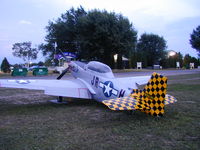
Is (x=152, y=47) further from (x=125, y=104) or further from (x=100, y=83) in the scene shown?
(x=125, y=104)

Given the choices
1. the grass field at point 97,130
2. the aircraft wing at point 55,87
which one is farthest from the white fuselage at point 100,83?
the grass field at point 97,130

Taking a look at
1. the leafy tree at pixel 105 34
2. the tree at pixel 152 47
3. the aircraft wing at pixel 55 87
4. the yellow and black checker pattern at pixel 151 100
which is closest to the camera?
the yellow and black checker pattern at pixel 151 100

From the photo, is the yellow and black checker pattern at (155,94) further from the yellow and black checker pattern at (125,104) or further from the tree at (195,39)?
the tree at (195,39)

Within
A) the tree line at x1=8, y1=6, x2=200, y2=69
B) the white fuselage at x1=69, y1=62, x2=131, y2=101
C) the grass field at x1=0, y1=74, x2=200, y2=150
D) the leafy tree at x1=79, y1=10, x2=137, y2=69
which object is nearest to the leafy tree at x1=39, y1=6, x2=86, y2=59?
the tree line at x1=8, y1=6, x2=200, y2=69

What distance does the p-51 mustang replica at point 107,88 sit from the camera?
16.8 ft

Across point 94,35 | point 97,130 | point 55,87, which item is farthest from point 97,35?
point 97,130

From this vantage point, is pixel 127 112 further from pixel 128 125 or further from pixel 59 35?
pixel 59 35

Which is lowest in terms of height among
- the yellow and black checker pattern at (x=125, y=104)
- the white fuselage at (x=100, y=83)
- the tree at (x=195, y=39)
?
the yellow and black checker pattern at (x=125, y=104)

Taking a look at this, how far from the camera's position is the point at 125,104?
500 cm

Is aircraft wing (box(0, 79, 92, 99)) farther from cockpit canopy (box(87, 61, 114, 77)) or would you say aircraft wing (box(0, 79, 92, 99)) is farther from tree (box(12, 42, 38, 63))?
tree (box(12, 42, 38, 63))

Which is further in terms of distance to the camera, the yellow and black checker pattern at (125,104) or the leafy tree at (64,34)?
the leafy tree at (64,34)

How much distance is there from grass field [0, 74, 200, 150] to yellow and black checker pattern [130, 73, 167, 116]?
1.18 feet

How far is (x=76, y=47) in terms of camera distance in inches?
1486

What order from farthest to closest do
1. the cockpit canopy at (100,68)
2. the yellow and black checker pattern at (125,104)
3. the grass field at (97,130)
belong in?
the cockpit canopy at (100,68) < the yellow and black checker pattern at (125,104) < the grass field at (97,130)
